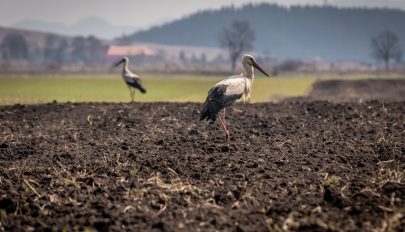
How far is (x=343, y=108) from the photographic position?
21.3 metres

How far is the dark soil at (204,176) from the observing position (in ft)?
23.6

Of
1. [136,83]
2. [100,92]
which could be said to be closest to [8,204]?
[136,83]

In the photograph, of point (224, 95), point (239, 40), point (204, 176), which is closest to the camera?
point (204, 176)

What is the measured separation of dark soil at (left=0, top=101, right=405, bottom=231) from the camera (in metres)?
7.19

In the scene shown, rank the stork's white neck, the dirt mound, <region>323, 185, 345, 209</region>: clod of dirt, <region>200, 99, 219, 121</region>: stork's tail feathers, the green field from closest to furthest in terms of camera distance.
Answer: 1. <region>323, 185, 345, 209</region>: clod of dirt
2. <region>200, 99, 219, 121</region>: stork's tail feathers
3. the stork's white neck
4. the green field
5. the dirt mound

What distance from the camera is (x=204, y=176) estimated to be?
965 centimetres

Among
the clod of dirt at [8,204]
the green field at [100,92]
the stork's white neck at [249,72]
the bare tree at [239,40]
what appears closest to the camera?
the clod of dirt at [8,204]

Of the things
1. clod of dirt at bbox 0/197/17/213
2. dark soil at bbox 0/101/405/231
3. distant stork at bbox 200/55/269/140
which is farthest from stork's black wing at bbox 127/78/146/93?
clod of dirt at bbox 0/197/17/213

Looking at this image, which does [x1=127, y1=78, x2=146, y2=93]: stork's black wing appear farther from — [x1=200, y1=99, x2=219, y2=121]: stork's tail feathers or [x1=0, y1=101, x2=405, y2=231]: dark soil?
[x1=200, y1=99, x2=219, y2=121]: stork's tail feathers

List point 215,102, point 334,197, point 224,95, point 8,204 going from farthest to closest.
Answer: point 224,95
point 215,102
point 8,204
point 334,197

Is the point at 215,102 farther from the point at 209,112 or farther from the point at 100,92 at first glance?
the point at 100,92

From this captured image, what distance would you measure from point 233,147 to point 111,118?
7912mm

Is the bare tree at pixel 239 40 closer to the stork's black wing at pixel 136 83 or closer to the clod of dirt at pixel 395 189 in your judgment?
the stork's black wing at pixel 136 83

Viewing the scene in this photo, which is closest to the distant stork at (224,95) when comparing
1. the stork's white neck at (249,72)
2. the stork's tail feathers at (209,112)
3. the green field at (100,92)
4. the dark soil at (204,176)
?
the stork's tail feathers at (209,112)
